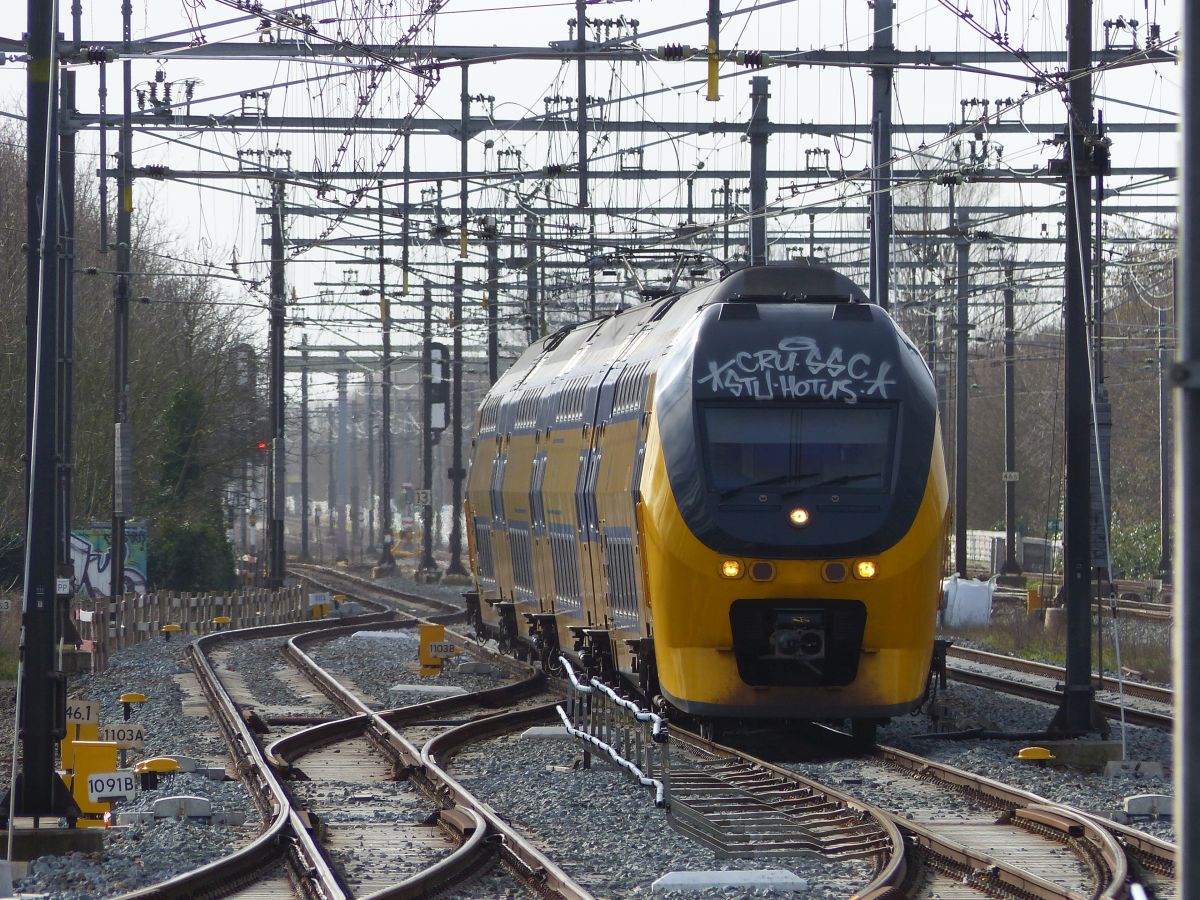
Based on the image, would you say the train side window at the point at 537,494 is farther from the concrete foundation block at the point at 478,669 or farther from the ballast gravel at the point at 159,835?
the ballast gravel at the point at 159,835

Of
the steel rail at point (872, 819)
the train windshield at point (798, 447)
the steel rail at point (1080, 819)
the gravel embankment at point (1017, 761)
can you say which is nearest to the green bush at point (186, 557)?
the gravel embankment at point (1017, 761)

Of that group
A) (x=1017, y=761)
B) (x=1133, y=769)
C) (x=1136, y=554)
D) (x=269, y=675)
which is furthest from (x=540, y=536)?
(x=1136, y=554)

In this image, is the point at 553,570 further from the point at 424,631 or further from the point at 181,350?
the point at 181,350

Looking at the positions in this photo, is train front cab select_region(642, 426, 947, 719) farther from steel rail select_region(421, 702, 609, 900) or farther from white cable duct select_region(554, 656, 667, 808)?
steel rail select_region(421, 702, 609, 900)

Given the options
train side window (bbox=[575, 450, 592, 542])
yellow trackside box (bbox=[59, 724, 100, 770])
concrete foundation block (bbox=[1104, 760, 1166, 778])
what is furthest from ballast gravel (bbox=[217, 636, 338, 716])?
concrete foundation block (bbox=[1104, 760, 1166, 778])

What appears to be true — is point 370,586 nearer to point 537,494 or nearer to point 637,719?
point 537,494

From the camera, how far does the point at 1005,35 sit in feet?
61.8

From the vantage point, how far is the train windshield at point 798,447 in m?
14.7

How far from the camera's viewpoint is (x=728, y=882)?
9375 mm

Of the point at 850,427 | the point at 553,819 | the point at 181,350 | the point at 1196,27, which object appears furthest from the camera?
the point at 181,350

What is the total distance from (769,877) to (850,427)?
6.05 meters

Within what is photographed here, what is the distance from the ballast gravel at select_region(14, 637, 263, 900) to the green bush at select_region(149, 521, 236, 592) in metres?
26.0

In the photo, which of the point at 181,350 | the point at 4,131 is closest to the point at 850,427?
Answer: the point at 4,131

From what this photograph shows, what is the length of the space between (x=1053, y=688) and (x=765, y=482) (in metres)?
8.68
